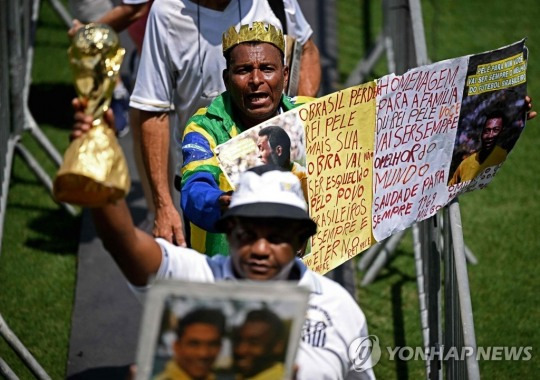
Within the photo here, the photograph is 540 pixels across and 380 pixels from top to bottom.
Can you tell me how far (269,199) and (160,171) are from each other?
2.06 metres

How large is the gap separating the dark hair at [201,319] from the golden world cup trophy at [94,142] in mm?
393

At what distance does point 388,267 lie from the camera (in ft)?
24.3

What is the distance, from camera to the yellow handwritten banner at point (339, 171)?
188 inches

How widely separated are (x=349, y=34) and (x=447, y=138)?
5830mm

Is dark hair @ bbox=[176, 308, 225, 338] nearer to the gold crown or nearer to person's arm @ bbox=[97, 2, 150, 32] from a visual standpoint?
the gold crown

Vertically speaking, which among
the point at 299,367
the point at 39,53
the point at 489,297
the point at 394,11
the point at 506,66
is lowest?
the point at 299,367

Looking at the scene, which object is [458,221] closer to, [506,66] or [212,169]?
[506,66]

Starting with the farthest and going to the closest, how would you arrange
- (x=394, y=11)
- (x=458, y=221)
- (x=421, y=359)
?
(x=394, y=11), (x=421, y=359), (x=458, y=221)

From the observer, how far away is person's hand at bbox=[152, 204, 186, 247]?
18.0ft

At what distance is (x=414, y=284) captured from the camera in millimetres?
7223

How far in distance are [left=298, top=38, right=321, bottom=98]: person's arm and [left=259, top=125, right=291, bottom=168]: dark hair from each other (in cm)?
127

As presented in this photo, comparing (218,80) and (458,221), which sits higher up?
(218,80)

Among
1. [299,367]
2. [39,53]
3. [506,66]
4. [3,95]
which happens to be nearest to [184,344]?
[299,367]

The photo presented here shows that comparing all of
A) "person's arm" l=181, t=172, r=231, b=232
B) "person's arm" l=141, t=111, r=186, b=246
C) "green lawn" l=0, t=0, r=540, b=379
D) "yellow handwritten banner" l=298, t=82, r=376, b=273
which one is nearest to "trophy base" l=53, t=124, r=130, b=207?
"person's arm" l=181, t=172, r=231, b=232
